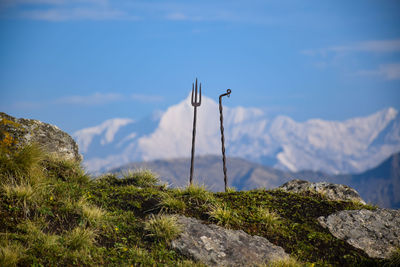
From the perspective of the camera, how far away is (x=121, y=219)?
11352 millimetres

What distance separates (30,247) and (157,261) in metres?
2.82

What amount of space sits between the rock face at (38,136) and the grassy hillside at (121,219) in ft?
3.67

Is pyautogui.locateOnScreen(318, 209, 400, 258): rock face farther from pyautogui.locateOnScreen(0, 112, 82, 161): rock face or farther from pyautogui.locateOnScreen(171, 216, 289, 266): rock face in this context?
pyautogui.locateOnScreen(0, 112, 82, 161): rock face

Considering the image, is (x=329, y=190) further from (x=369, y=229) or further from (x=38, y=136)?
(x=38, y=136)

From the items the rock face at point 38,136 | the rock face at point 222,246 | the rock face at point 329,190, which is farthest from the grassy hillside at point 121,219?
the rock face at point 329,190

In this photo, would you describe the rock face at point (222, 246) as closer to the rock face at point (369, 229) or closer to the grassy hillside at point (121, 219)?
the grassy hillside at point (121, 219)

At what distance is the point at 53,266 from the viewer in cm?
898

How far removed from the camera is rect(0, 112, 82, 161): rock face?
1391 cm

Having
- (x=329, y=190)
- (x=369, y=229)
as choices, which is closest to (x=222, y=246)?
(x=369, y=229)

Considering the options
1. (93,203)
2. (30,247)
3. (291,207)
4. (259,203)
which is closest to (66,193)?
(93,203)

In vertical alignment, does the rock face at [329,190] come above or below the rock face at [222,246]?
above

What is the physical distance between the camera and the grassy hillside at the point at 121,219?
31.5ft

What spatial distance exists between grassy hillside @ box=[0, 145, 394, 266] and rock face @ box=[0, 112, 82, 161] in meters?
1.12

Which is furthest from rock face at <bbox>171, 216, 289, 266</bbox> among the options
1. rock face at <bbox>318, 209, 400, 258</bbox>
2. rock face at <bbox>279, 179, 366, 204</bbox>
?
A: rock face at <bbox>279, 179, 366, 204</bbox>
